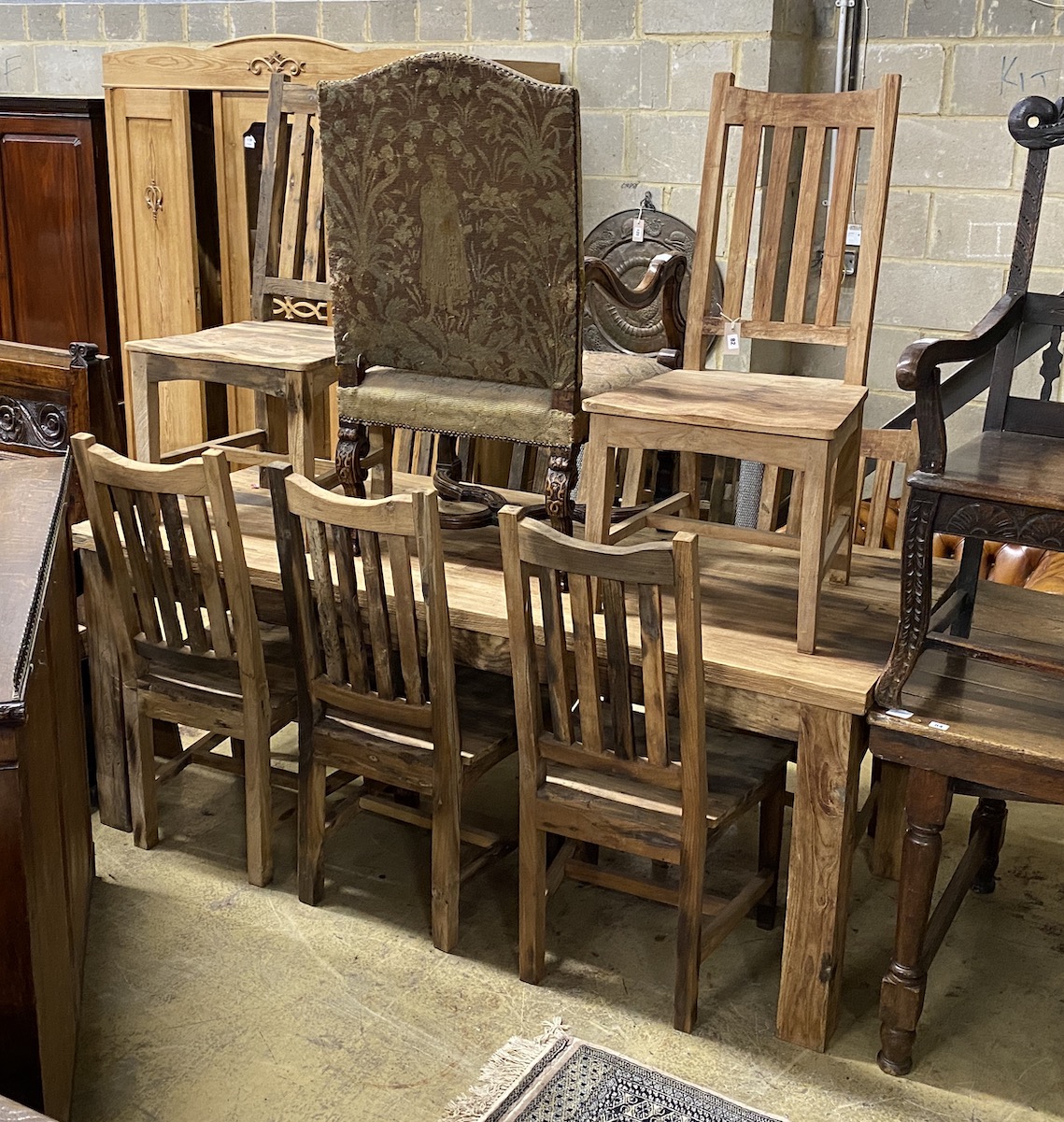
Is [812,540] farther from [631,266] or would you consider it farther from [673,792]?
[631,266]

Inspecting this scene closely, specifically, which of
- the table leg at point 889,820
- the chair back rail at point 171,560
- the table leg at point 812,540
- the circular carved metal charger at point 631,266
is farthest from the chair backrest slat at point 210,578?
the circular carved metal charger at point 631,266

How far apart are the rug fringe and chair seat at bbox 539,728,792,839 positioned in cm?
41

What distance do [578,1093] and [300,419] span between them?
4.93 feet

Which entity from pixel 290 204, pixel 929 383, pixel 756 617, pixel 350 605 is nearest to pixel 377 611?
pixel 350 605

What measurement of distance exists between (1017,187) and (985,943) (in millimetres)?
2426

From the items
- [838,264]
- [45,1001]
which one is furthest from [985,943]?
[45,1001]

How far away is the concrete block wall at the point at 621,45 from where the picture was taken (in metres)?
4.00

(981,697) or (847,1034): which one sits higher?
(981,697)

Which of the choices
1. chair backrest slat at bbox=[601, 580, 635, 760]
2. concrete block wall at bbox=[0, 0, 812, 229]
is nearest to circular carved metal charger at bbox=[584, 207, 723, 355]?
concrete block wall at bbox=[0, 0, 812, 229]

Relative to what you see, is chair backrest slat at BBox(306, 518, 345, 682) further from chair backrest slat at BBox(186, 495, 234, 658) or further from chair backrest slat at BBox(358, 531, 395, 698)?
chair backrest slat at BBox(186, 495, 234, 658)

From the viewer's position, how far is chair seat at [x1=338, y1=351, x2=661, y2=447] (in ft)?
8.52

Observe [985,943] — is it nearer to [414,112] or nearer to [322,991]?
[322,991]

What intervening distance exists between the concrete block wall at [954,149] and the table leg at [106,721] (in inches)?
106

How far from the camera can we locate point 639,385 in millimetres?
2650
